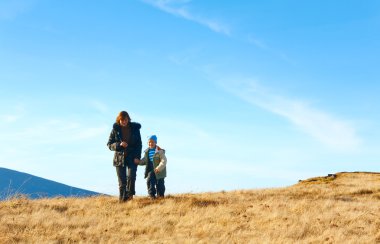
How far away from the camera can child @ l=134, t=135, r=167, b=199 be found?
15164 millimetres

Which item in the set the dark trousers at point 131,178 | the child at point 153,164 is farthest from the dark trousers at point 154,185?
the dark trousers at point 131,178

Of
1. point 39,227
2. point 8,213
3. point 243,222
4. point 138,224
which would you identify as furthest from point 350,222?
point 8,213

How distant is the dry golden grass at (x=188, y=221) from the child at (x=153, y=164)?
1.95 feet

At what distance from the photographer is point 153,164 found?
49.8ft

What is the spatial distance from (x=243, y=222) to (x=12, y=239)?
18.4ft

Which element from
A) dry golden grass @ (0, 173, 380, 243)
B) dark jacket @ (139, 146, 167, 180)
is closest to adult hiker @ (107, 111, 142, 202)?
dark jacket @ (139, 146, 167, 180)

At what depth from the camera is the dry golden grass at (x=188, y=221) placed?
10531mm

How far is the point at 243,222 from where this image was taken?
39.7 feet

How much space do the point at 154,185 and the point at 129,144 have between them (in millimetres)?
1691

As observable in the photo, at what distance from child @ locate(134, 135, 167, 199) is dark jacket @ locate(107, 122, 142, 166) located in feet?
1.06

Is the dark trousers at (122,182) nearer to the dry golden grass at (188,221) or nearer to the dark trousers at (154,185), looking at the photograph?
the dry golden grass at (188,221)

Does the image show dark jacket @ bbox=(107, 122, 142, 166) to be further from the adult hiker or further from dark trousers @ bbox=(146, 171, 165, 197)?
dark trousers @ bbox=(146, 171, 165, 197)

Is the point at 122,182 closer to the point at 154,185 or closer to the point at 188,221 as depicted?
the point at 154,185

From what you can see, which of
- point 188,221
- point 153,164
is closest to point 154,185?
point 153,164
